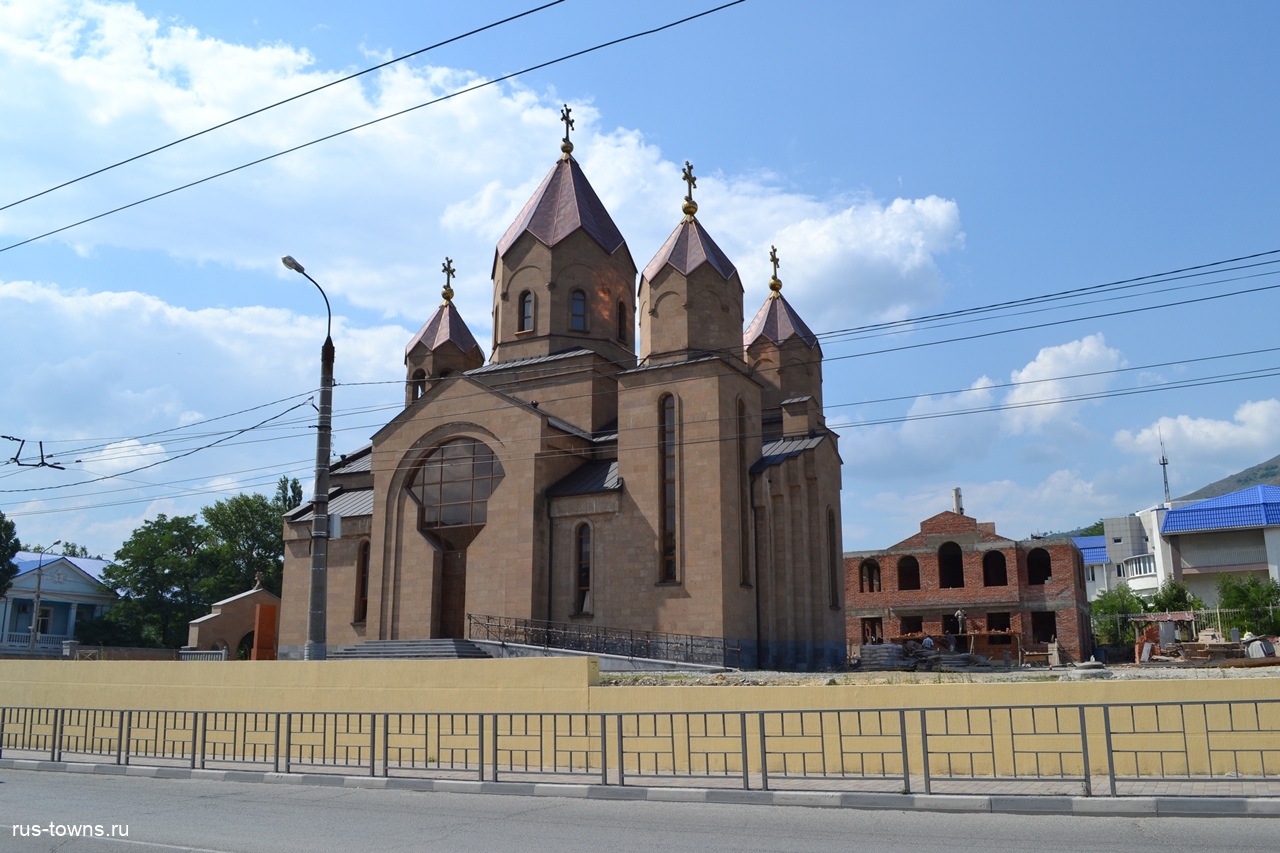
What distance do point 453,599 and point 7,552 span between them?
29686 mm

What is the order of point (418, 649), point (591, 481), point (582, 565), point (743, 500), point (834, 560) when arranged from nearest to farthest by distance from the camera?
point (418, 649), point (582, 565), point (743, 500), point (591, 481), point (834, 560)

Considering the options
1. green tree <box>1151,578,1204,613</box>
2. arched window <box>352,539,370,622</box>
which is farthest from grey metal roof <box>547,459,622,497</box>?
green tree <box>1151,578,1204,613</box>

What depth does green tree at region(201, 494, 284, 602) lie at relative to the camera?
5644cm

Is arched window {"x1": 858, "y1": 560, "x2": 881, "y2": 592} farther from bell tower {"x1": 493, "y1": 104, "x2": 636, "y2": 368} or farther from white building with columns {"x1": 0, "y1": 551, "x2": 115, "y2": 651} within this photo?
white building with columns {"x1": 0, "y1": 551, "x2": 115, "y2": 651}

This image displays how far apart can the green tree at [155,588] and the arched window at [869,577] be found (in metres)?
35.5

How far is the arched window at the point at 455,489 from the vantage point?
29469 mm

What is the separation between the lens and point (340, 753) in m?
16.8

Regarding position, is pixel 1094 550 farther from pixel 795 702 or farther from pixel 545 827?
pixel 545 827

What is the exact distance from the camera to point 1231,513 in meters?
48.9

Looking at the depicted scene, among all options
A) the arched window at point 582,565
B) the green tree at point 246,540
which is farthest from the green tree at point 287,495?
the arched window at point 582,565

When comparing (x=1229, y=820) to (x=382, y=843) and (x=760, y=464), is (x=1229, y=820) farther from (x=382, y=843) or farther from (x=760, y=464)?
(x=760, y=464)

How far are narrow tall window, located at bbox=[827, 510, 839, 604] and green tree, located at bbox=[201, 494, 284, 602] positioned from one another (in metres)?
36.0

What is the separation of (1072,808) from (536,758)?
7.96 meters

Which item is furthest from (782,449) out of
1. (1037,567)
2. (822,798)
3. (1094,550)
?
(1094,550)
